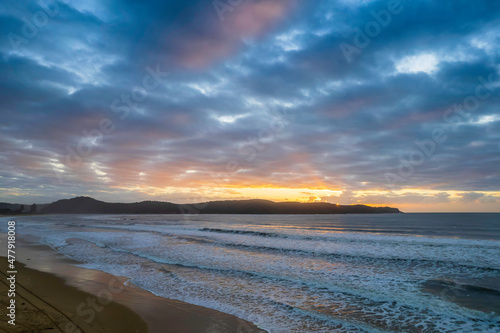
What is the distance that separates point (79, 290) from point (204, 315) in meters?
5.86

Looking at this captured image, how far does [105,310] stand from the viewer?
8766mm

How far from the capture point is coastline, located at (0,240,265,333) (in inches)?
293

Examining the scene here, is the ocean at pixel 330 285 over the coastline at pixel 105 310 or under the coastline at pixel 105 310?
under

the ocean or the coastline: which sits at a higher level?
the coastline

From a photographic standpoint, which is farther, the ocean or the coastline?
the ocean

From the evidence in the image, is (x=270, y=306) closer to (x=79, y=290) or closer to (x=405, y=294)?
(x=405, y=294)

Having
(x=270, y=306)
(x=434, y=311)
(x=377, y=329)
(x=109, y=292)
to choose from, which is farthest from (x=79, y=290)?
(x=434, y=311)

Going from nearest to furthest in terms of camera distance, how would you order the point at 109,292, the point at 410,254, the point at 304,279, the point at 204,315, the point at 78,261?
the point at 204,315 < the point at 109,292 < the point at 304,279 < the point at 78,261 < the point at 410,254

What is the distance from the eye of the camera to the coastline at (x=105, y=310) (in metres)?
7.45

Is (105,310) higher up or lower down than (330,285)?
higher up

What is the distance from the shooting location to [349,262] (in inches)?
745

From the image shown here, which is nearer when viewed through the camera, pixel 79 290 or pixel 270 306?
pixel 270 306

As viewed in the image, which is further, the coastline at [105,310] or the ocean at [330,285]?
the ocean at [330,285]

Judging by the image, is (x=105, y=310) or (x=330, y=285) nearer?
(x=105, y=310)
